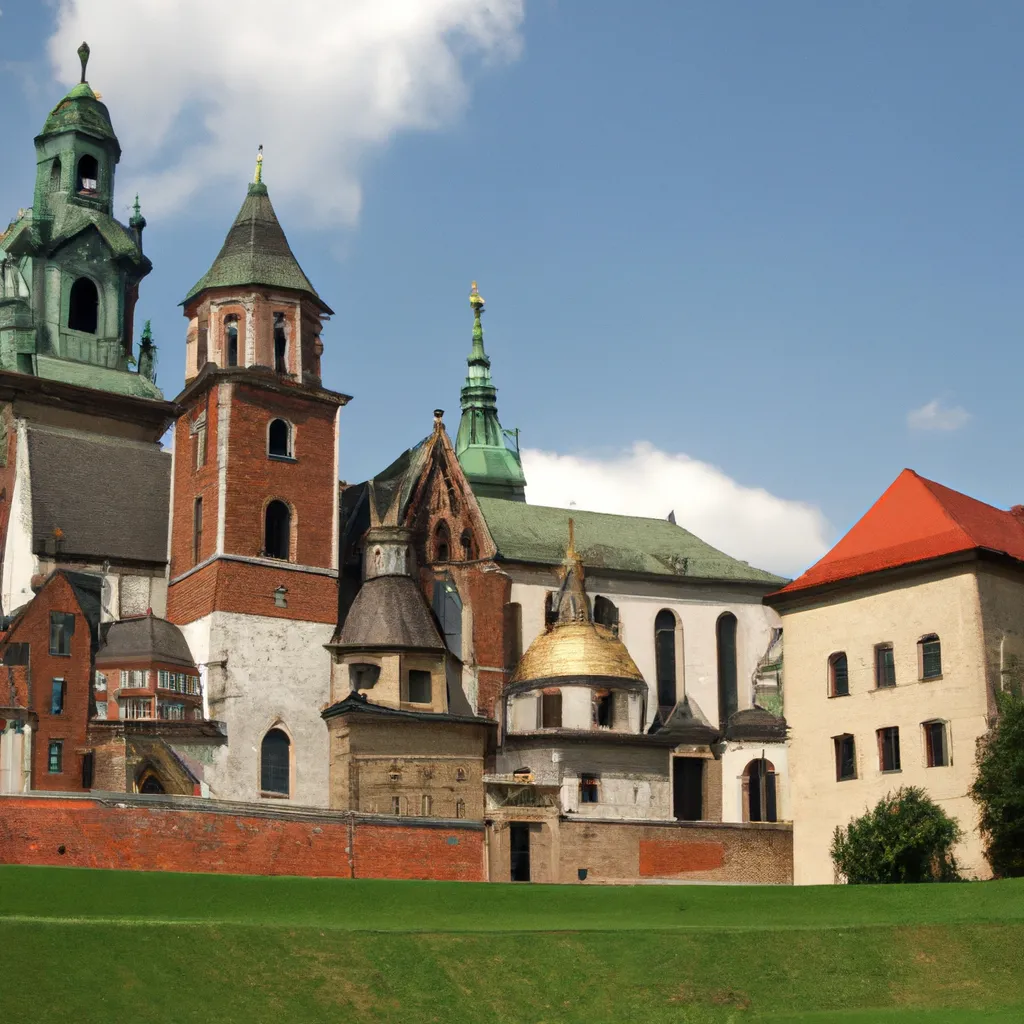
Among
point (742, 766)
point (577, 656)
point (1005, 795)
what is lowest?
point (1005, 795)

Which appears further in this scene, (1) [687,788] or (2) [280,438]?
(1) [687,788]

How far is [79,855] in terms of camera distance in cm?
4791

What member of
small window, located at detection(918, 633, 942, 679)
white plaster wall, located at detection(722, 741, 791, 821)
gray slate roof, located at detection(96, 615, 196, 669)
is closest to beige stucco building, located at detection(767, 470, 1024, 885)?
small window, located at detection(918, 633, 942, 679)

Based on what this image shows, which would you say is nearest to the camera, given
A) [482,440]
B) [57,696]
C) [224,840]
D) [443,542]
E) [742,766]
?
[224,840]

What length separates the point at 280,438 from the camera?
2854 inches

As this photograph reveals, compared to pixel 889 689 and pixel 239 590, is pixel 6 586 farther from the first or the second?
pixel 889 689

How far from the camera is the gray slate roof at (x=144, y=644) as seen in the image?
217 feet

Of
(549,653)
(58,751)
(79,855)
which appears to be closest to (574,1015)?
(79,855)

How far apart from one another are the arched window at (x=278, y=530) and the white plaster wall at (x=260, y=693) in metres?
3.33

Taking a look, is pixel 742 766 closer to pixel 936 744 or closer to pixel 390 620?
pixel 390 620

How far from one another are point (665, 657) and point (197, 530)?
22.6 m

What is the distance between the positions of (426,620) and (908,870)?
2390 centimetres

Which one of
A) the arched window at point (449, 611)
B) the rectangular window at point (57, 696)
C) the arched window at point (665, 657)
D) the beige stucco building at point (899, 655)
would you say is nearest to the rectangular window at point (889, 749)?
the beige stucco building at point (899, 655)

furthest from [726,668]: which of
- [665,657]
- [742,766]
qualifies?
[742,766]
